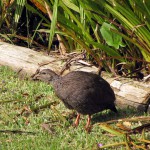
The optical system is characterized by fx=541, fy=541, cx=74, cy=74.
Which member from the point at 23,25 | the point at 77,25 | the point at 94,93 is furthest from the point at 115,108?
the point at 23,25

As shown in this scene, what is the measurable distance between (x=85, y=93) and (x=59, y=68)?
150cm

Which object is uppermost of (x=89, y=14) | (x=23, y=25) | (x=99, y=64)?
(x=89, y=14)

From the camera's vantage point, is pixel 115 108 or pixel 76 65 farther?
pixel 76 65

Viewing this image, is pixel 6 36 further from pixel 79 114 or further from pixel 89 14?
pixel 79 114

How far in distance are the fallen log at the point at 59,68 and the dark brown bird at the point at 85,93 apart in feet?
1.09

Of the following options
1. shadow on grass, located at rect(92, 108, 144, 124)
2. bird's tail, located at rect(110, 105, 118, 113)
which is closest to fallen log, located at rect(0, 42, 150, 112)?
shadow on grass, located at rect(92, 108, 144, 124)

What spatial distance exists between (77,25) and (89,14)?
55 cm

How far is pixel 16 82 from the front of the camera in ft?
21.7

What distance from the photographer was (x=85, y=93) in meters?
5.22

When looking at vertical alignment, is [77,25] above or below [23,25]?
above

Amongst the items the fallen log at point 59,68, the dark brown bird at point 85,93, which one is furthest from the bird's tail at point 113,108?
the fallen log at point 59,68

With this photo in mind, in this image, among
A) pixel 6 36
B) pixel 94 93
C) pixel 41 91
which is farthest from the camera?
pixel 6 36

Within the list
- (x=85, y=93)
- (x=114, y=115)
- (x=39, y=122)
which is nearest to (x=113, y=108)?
(x=114, y=115)

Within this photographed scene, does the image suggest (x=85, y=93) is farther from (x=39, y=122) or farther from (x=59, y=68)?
(x=59, y=68)
